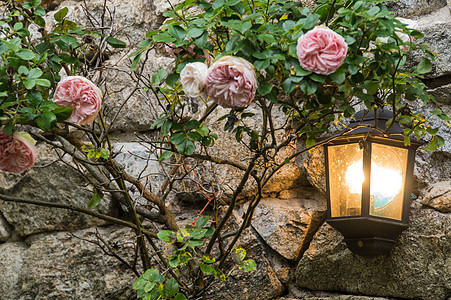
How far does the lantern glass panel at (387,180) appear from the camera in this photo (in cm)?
174

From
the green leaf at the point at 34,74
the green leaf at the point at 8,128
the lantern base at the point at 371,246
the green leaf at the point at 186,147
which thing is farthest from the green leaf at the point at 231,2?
the lantern base at the point at 371,246

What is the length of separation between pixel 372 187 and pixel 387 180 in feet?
0.20

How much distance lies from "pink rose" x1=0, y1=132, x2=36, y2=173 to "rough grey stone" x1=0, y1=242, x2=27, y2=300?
742 mm

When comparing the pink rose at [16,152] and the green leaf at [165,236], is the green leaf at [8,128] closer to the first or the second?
the pink rose at [16,152]

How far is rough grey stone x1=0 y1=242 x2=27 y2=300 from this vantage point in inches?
83.4

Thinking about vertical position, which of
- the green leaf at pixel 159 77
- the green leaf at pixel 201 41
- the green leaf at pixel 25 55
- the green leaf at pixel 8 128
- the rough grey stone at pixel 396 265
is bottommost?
the rough grey stone at pixel 396 265

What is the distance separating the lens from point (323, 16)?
57.8 inches

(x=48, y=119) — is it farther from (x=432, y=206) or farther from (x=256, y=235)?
(x=432, y=206)

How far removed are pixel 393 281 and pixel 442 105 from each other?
623mm

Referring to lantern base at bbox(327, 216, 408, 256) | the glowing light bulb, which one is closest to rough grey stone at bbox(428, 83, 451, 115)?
the glowing light bulb

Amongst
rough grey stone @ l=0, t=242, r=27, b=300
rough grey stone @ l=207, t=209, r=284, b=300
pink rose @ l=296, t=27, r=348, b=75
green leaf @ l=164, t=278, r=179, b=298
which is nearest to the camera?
pink rose @ l=296, t=27, r=348, b=75

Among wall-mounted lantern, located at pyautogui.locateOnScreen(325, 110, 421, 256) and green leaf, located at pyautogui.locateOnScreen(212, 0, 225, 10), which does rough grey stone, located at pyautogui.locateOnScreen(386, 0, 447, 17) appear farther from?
green leaf, located at pyautogui.locateOnScreen(212, 0, 225, 10)

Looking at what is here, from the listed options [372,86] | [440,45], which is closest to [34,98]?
[372,86]

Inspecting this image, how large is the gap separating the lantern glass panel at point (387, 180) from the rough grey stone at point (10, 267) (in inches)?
52.6
